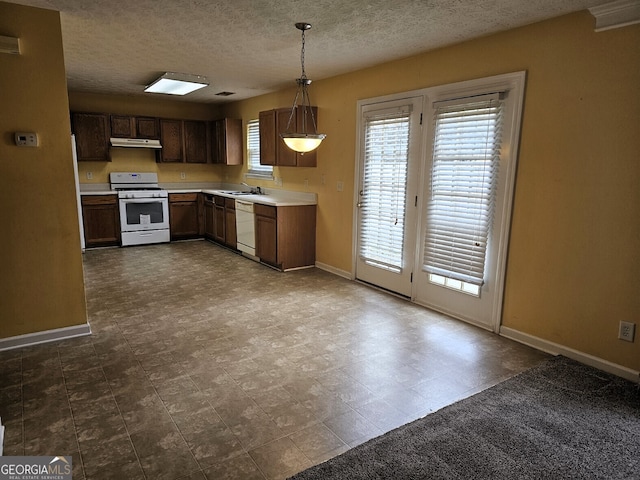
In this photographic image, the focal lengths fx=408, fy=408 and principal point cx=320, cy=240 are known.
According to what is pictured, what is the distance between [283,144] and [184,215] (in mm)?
2722

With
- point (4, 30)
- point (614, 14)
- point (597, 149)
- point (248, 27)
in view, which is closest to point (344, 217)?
point (248, 27)

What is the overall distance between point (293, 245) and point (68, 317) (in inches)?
109

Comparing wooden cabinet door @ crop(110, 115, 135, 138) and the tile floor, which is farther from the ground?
wooden cabinet door @ crop(110, 115, 135, 138)

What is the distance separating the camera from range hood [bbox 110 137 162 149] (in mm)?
6648

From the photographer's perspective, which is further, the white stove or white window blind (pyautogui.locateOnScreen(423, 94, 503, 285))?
the white stove

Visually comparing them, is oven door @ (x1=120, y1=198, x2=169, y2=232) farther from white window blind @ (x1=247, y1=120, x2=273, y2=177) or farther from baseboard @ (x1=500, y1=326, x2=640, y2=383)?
baseboard @ (x1=500, y1=326, x2=640, y2=383)

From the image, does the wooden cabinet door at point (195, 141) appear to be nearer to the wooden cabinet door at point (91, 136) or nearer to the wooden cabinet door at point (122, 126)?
the wooden cabinet door at point (122, 126)

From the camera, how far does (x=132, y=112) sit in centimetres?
703


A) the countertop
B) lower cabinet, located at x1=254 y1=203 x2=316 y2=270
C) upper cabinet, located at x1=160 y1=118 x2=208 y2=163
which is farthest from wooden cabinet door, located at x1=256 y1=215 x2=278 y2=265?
upper cabinet, located at x1=160 y1=118 x2=208 y2=163

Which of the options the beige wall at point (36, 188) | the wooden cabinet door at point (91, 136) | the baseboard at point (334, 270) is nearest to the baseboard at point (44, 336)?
the beige wall at point (36, 188)

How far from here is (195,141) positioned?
7512 millimetres

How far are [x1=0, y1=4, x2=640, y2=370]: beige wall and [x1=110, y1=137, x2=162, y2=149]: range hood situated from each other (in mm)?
3907

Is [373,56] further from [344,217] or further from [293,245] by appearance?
[293,245]

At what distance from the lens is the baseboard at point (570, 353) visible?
269cm
